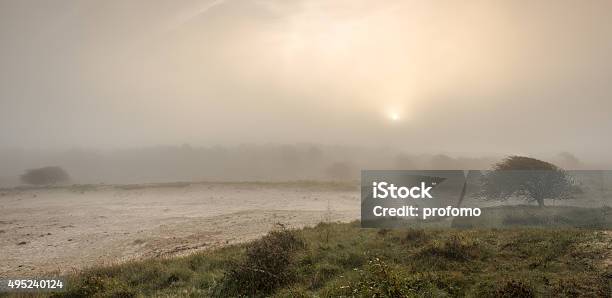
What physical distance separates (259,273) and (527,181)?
21.8m

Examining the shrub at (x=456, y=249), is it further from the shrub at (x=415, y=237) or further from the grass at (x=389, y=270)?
the shrub at (x=415, y=237)

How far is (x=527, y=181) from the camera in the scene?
25.9 metres

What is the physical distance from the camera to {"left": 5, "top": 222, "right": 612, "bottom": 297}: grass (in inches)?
402

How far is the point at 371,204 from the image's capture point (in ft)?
90.4

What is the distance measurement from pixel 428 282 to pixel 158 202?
34.1 meters

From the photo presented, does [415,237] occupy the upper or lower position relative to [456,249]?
lower

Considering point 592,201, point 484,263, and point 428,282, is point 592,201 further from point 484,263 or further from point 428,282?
→ point 428,282

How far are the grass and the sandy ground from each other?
563 centimetres

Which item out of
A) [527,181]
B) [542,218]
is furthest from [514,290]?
[527,181]

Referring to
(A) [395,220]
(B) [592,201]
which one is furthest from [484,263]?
(B) [592,201]

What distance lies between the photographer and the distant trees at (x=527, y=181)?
25.4 m

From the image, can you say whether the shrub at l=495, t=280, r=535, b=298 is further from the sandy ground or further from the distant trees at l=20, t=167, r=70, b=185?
the distant trees at l=20, t=167, r=70, b=185

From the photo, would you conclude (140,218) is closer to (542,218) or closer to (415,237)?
(415,237)

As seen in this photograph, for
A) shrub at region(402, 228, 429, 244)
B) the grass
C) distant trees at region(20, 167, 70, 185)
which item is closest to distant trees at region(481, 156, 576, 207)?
the grass
